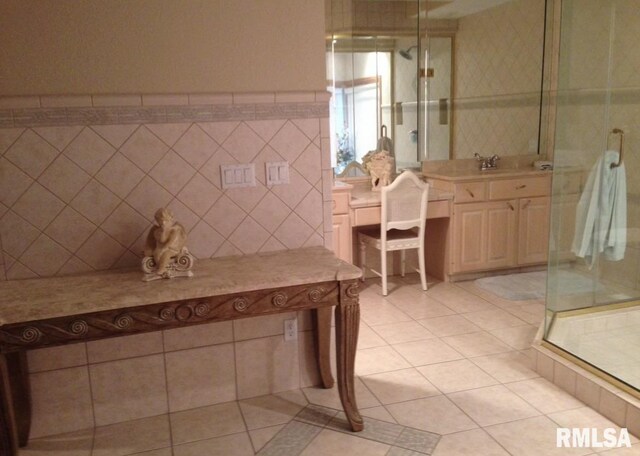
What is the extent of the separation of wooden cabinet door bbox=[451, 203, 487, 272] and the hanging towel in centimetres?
133

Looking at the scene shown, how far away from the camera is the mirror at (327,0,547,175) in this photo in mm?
4391

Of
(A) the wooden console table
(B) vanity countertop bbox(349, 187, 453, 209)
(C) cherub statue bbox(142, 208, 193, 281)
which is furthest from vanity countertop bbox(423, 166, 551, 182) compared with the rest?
(C) cherub statue bbox(142, 208, 193, 281)

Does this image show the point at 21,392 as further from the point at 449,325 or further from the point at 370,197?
the point at 370,197

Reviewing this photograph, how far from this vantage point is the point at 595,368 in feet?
8.38

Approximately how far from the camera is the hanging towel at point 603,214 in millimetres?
2955

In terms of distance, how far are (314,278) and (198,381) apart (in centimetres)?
85

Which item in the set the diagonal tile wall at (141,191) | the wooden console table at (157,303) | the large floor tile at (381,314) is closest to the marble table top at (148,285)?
the wooden console table at (157,303)

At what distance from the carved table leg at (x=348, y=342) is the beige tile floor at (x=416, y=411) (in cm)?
11


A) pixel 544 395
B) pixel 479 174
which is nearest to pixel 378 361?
pixel 544 395

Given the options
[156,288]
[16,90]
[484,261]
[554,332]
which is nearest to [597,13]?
[554,332]

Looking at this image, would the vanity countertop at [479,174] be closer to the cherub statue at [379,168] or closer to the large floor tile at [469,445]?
the cherub statue at [379,168]

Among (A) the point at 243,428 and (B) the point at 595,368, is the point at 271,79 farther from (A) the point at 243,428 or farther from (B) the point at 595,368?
(B) the point at 595,368

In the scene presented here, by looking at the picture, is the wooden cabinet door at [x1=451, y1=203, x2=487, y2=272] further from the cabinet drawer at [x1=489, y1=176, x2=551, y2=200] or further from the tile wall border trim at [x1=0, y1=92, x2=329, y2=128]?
the tile wall border trim at [x1=0, y1=92, x2=329, y2=128]

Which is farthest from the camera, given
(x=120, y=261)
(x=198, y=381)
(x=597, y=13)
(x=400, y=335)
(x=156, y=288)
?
(x=400, y=335)
